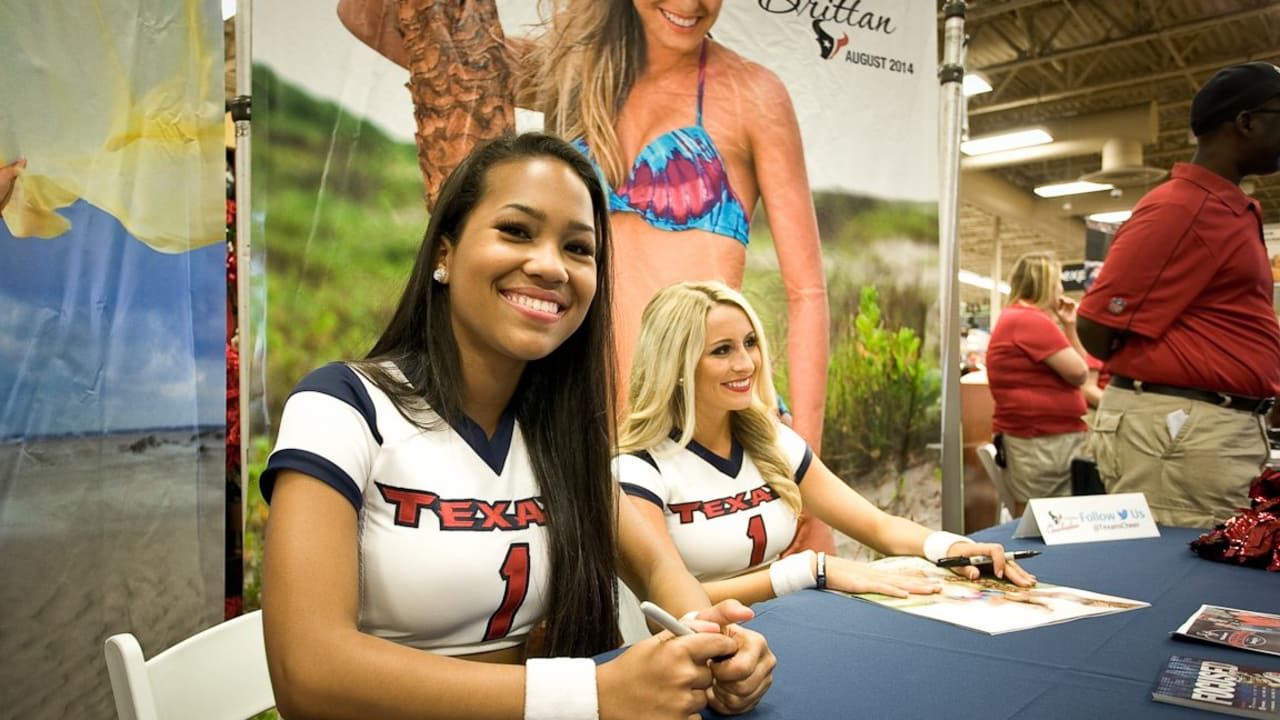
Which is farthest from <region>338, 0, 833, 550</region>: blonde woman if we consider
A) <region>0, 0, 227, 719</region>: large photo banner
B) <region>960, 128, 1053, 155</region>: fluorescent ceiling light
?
<region>960, 128, 1053, 155</region>: fluorescent ceiling light

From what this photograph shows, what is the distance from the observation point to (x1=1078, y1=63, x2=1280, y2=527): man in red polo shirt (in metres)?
2.17

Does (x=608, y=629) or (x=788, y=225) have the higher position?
(x=788, y=225)

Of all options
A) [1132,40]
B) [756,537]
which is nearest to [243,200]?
[756,537]

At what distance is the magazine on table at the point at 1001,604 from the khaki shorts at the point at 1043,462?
264cm

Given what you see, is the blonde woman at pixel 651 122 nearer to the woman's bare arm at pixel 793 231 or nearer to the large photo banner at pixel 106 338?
the woman's bare arm at pixel 793 231

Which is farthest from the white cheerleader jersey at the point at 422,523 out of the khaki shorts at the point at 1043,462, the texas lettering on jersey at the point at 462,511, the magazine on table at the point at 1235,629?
the khaki shorts at the point at 1043,462

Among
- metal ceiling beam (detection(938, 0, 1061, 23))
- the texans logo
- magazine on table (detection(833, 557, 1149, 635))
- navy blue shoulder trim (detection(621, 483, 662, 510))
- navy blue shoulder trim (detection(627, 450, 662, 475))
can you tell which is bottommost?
magazine on table (detection(833, 557, 1149, 635))

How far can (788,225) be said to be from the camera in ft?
9.17

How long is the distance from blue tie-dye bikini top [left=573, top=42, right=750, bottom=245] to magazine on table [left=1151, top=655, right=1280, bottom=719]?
1.92m

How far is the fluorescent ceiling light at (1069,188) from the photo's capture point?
1002 cm

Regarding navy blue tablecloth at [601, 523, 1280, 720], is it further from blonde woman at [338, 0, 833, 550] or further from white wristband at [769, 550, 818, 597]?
blonde woman at [338, 0, 833, 550]

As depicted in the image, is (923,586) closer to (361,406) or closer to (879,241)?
(361,406)

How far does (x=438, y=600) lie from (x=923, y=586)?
0.81 meters

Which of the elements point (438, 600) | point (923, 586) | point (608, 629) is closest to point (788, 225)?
point (923, 586)
